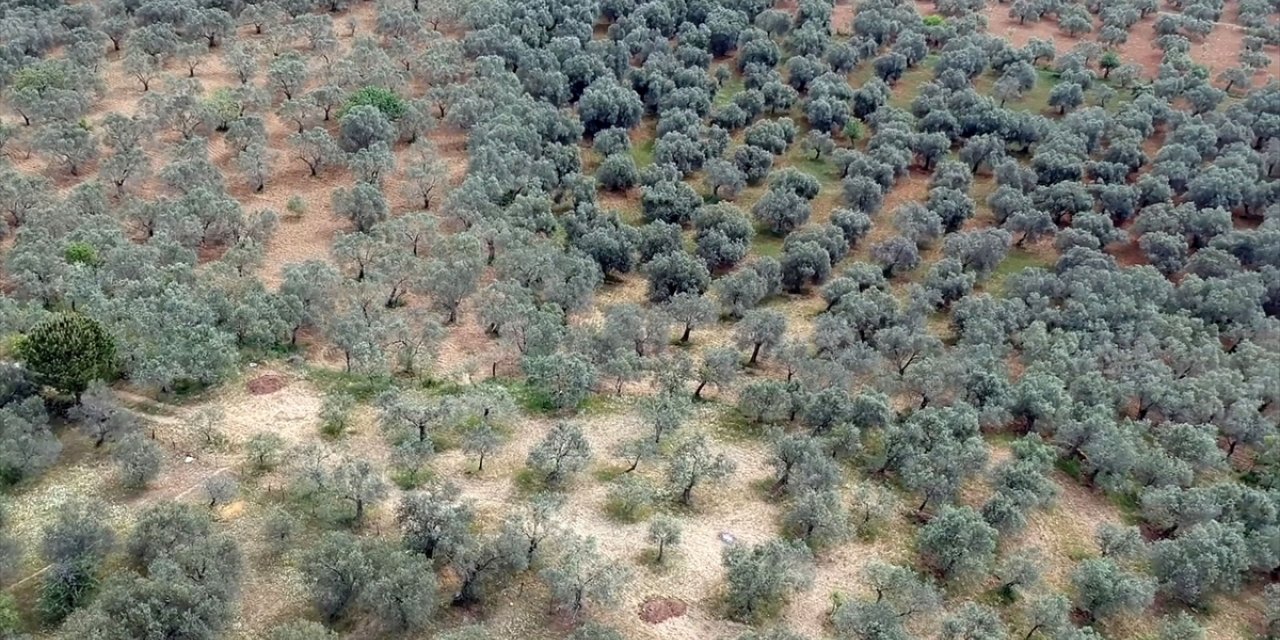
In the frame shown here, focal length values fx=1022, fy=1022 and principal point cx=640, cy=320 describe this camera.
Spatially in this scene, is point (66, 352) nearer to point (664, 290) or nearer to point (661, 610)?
point (661, 610)

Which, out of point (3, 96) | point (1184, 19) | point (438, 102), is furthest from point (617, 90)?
point (1184, 19)

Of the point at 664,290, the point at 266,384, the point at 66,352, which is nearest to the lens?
the point at 66,352

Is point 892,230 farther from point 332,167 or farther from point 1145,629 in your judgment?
point 332,167

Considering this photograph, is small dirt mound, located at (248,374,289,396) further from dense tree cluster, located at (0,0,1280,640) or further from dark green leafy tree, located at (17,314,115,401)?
dark green leafy tree, located at (17,314,115,401)

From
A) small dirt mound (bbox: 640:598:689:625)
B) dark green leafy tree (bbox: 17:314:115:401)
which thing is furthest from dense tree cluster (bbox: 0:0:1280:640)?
small dirt mound (bbox: 640:598:689:625)

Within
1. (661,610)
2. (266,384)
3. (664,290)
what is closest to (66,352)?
(266,384)

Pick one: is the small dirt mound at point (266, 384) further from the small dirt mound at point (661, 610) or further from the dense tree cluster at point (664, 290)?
the small dirt mound at point (661, 610)
